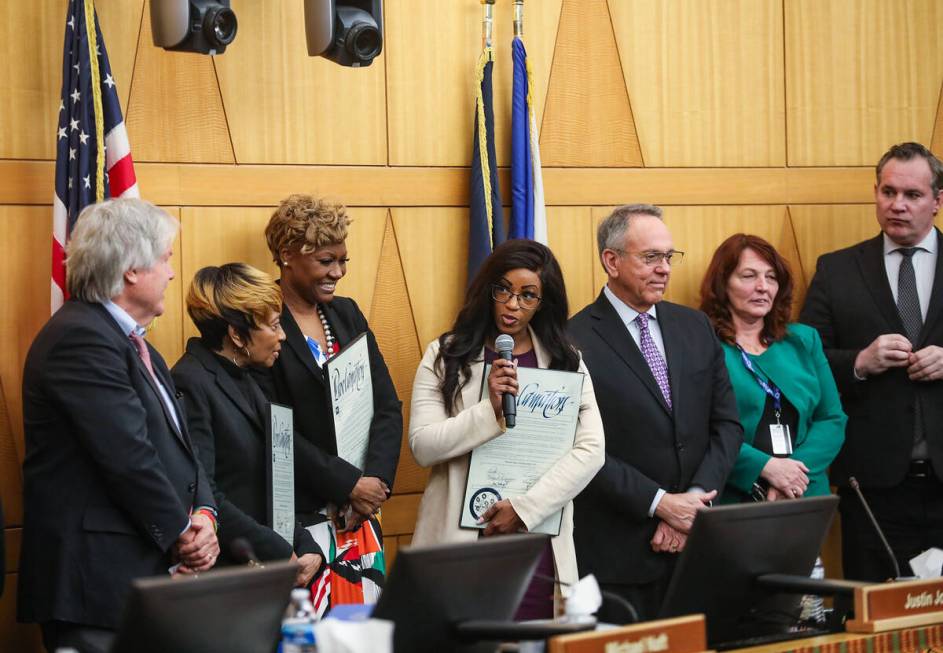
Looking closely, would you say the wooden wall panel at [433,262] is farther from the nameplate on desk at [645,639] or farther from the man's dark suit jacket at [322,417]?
the nameplate on desk at [645,639]

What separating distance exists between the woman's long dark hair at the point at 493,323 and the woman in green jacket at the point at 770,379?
927mm

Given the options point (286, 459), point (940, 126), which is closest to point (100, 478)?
point (286, 459)

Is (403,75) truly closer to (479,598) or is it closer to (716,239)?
(716,239)

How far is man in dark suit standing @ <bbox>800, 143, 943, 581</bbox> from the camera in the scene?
514 centimetres

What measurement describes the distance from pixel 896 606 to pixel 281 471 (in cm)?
176

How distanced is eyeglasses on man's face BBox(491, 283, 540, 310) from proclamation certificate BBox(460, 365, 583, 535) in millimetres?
225

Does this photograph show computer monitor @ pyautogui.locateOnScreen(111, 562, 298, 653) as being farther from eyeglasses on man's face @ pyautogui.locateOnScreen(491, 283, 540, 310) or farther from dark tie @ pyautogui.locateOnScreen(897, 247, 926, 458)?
dark tie @ pyautogui.locateOnScreen(897, 247, 926, 458)

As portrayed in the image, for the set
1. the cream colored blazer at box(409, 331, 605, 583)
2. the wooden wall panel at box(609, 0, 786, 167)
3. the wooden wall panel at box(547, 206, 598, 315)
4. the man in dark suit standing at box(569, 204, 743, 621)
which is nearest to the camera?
the cream colored blazer at box(409, 331, 605, 583)

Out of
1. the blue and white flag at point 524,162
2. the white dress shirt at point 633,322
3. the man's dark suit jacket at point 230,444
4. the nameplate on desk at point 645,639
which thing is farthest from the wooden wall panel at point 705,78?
the nameplate on desk at point 645,639

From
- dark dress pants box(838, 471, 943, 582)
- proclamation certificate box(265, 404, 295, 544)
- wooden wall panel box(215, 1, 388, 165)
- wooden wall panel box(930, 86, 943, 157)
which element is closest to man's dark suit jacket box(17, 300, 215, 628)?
proclamation certificate box(265, 404, 295, 544)

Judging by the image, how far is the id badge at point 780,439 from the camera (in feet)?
15.9

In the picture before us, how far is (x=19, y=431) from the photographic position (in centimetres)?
450

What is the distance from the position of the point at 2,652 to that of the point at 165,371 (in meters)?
1.48

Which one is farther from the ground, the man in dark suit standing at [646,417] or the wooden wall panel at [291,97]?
the wooden wall panel at [291,97]
